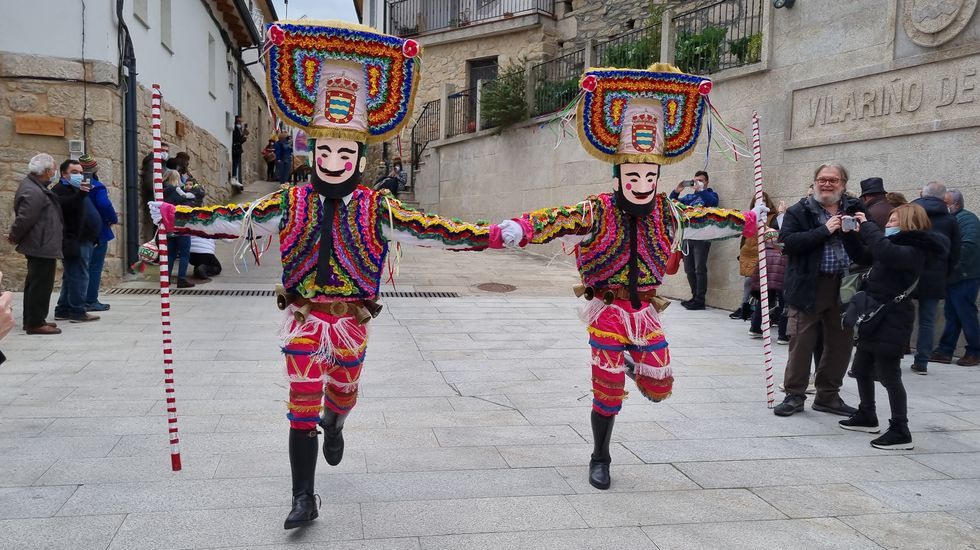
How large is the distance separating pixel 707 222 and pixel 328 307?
2366 millimetres

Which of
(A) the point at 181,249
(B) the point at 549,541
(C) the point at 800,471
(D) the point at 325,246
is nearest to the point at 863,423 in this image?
(C) the point at 800,471

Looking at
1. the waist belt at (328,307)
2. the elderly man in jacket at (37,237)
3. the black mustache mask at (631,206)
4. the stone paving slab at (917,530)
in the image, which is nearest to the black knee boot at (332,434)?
the waist belt at (328,307)

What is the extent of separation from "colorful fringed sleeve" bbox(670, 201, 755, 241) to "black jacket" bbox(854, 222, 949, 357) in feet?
3.26

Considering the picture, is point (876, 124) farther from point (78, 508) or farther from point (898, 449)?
point (78, 508)

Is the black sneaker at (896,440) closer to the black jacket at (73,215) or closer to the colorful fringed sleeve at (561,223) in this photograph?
the colorful fringed sleeve at (561,223)

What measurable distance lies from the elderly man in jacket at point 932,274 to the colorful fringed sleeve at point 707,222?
120 inches

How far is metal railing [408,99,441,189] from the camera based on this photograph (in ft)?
66.3

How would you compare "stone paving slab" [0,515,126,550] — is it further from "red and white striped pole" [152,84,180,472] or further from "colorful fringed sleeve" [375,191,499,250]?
"colorful fringed sleeve" [375,191,499,250]

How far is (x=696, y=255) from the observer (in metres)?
10.4

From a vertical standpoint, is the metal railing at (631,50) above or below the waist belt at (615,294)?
above

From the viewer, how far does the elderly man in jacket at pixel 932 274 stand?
21.5 feet

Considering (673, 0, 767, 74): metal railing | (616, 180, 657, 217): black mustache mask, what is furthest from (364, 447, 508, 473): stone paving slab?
(673, 0, 767, 74): metal railing

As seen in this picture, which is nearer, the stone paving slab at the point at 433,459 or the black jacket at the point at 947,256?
the stone paving slab at the point at 433,459

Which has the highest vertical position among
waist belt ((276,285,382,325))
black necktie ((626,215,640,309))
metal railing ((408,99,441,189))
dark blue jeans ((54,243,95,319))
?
metal railing ((408,99,441,189))
